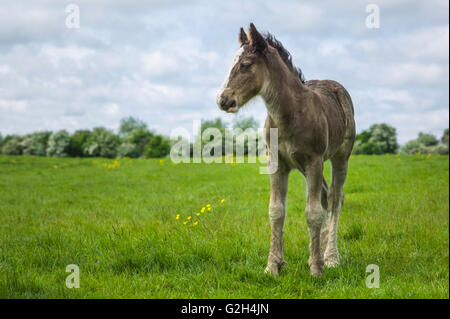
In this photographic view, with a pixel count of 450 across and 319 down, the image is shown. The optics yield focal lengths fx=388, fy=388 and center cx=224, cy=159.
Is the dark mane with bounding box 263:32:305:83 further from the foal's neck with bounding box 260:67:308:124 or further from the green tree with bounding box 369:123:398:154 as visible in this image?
the green tree with bounding box 369:123:398:154

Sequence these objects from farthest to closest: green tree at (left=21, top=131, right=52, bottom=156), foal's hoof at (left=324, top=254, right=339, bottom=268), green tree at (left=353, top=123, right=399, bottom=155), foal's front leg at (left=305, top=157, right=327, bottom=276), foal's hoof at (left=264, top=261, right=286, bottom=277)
→ green tree at (left=21, top=131, right=52, bottom=156) < green tree at (left=353, top=123, right=399, bottom=155) < foal's hoof at (left=324, top=254, right=339, bottom=268) < foal's hoof at (left=264, top=261, right=286, bottom=277) < foal's front leg at (left=305, top=157, right=327, bottom=276)

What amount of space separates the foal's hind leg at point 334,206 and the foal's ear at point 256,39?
2.46 metres

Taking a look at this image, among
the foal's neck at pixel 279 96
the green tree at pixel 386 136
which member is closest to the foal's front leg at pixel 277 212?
the foal's neck at pixel 279 96

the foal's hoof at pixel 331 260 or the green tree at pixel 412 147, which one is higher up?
the green tree at pixel 412 147

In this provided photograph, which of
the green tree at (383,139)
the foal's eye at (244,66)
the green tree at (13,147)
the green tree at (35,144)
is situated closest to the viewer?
the foal's eye at (244,66)

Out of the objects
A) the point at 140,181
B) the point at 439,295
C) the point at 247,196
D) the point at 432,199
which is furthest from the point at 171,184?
the point at 439,295

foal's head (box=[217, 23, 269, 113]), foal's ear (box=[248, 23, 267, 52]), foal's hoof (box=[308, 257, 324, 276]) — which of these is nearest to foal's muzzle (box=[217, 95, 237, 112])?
foal's head (box=[217, 23, 269, 113])

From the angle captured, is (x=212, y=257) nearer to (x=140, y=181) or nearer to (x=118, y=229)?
(x=118, y=229)

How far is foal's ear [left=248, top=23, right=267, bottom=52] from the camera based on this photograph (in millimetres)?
4730

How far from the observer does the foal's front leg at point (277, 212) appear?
5.34 m

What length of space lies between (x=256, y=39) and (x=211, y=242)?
3263 mm

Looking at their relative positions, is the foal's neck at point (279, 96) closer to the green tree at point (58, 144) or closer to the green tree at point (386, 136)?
the green tree at point (386, 136)

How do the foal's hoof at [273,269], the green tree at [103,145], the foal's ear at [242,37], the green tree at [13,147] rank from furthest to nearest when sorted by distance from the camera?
1. the green tree at [13,147]
2. the green tree at [103,145]
3. the foal's hoof at [273,269]
4. the foal's ear at [242,37]

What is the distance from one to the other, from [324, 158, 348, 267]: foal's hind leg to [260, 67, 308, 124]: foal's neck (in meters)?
1.75
